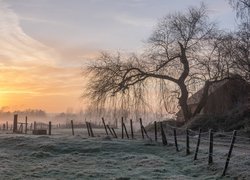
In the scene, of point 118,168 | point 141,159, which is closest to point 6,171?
point 118,168

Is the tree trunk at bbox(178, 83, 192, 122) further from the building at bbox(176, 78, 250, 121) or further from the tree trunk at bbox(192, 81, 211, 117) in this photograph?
the building at bbox(176, 78, 250, 121)

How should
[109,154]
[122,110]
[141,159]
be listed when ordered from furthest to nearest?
[122,110]
[109,154]
[141,159]

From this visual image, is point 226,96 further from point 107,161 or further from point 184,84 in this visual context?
point 107,161

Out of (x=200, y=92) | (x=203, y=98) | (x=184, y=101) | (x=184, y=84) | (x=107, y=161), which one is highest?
(x=184, y=84)

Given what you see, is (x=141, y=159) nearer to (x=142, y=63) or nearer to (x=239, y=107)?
(x=239, y=107)

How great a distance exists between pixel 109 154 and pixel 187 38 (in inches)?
1000

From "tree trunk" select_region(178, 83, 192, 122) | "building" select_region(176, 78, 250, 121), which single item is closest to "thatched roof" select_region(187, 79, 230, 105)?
"building" select_region(176, 78, 250, 121)

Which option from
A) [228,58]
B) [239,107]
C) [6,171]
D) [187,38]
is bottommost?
[6,171]

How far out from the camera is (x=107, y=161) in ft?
85.0

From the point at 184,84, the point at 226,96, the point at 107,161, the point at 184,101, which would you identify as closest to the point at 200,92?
the point at 184,84

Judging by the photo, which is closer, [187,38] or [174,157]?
[174,157]

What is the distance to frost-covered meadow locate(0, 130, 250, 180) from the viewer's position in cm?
2050

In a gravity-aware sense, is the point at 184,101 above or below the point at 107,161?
above

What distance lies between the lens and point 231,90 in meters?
47.7
